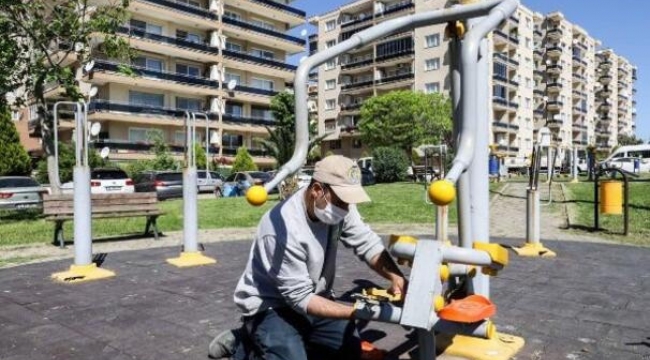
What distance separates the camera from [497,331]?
3984 millimetres

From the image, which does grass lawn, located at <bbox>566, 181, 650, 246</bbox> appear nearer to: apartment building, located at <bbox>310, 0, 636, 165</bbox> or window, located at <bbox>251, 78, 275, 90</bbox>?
window, located at <bbox>251, 78, 275, 90</bbox>

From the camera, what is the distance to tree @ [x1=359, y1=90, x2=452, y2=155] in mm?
45562

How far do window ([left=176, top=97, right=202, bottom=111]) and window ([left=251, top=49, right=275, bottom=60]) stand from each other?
788 centimetres

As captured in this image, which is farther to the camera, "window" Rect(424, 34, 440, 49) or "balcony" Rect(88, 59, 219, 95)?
"window" Rect(424, 34, 440, 49)

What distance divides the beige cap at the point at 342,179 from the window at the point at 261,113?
4698 cm

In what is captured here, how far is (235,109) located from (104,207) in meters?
39.3

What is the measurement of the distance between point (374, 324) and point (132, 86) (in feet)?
130

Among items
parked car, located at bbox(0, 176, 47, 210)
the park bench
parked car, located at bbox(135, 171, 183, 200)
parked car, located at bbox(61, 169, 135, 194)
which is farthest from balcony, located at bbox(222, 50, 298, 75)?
the park bench

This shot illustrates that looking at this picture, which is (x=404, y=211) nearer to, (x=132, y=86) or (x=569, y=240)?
(x=569, y=240)

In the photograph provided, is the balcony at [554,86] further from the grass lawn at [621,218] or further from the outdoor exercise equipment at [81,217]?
the outdoor exercise equipment at [81,217]

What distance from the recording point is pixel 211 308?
4824 millimetres

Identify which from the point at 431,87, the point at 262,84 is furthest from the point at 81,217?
the point at 431,87

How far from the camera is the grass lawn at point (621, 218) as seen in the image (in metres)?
9.38

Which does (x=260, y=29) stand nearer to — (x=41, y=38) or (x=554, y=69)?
(x=41, y=38)
